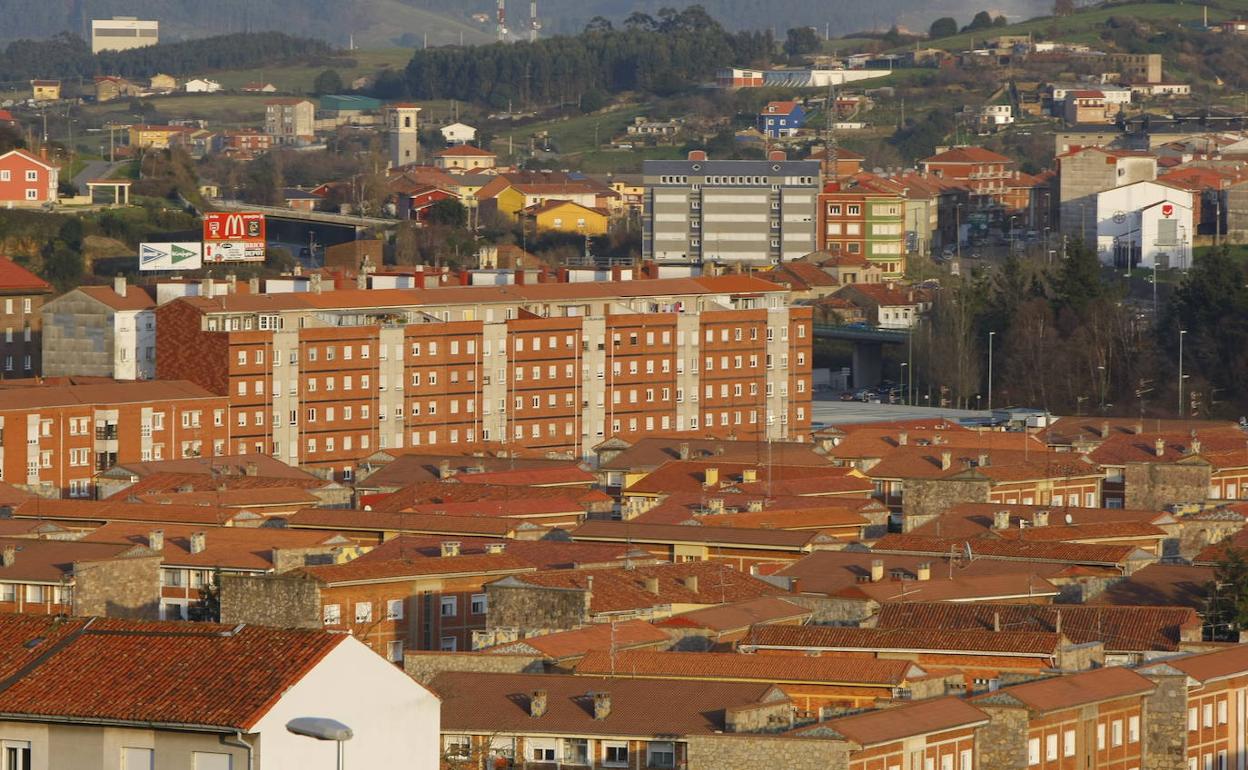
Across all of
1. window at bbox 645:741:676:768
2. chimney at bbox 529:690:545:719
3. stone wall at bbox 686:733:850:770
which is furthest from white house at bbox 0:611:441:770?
chimney at bbox 529:690:545:719

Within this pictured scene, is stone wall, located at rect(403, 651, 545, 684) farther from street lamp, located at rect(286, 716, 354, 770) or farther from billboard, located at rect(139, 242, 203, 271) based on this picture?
billboard, located at rect(139, 242, 203, 271)

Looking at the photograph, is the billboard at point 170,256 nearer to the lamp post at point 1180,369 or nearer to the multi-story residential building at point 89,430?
the multi-story residential building at point 89,430

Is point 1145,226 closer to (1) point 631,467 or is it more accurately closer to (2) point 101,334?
(2) point 101,334

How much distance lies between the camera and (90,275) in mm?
109312

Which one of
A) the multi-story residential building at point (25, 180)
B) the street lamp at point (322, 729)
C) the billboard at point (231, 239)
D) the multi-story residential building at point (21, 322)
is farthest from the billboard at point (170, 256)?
the street lamp at point (322, 729)

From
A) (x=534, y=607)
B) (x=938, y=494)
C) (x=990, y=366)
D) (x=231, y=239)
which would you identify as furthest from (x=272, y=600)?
(x=231, y=239)

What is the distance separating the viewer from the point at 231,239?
10362 cm

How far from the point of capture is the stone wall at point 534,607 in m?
39.9

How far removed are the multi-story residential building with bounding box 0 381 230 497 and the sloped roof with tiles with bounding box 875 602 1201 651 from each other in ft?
110

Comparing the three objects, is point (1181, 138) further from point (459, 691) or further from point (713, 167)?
point (459, 691)

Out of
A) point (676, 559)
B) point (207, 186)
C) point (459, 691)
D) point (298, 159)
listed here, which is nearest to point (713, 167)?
point (207, 186)

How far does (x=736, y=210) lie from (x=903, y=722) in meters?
105

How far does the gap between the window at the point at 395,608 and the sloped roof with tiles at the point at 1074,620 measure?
294 inches

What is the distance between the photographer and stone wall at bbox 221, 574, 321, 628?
1566 inches
